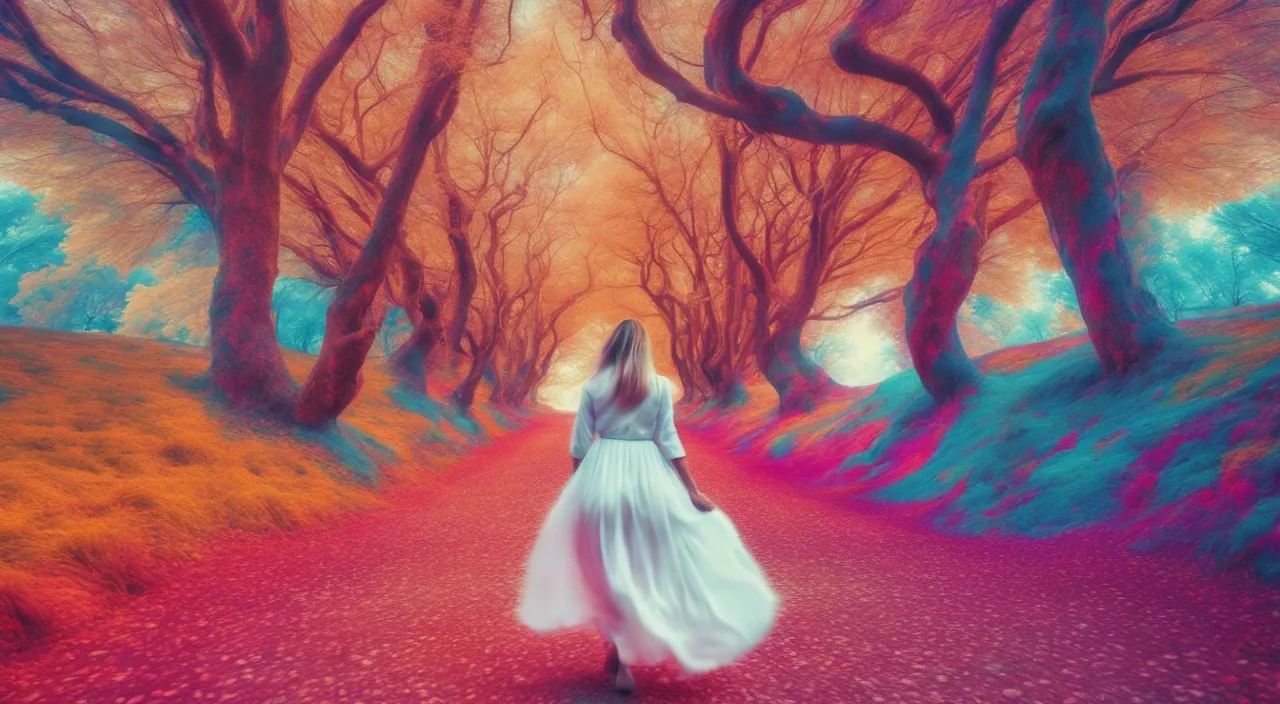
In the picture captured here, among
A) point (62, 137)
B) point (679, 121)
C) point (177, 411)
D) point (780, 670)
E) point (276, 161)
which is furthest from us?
point (679, 121)

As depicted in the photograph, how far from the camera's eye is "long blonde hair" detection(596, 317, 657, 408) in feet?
10.9

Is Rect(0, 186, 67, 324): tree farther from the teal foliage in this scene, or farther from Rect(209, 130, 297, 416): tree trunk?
Rect(209, 130, 297, 416): tree trunk

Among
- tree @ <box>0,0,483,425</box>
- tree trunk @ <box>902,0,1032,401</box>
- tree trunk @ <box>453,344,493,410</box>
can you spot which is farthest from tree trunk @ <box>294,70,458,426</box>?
tree trunk @ <box>453,344,493,410</box>

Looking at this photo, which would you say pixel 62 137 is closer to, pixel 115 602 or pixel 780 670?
pixel 115 602

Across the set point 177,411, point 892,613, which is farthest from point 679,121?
point 892,613

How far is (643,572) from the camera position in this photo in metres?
3.10

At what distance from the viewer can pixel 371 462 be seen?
9969mm

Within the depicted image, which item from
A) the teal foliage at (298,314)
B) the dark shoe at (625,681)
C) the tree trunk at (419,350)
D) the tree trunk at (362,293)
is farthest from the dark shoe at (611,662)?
the teal foliage at (298,314)

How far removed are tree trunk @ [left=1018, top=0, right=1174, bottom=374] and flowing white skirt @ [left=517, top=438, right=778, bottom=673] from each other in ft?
23.2

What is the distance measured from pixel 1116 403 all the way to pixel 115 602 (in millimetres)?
9841

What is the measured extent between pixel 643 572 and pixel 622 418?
0.79 meters

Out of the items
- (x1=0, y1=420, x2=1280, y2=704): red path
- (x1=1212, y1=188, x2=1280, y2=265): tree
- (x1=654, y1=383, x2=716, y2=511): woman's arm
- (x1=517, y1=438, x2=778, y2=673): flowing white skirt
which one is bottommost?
(x1=0, y1=420, x2=1280, y2=704): red path

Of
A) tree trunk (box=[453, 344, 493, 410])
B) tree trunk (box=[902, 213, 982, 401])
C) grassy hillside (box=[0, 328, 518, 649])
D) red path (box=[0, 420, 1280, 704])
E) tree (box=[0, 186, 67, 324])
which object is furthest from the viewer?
tree (box=[0, 186, 67, 324])

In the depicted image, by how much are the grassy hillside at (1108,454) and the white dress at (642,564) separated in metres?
3.64
